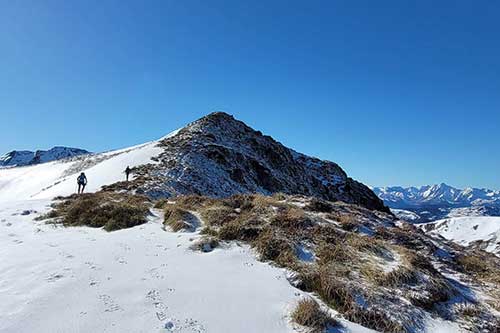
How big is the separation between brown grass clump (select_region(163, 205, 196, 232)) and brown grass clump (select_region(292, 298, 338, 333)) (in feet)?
19.5

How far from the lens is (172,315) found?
4871mm

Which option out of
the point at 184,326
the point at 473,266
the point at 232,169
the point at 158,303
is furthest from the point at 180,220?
the point at 232,169

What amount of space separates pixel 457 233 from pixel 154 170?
153542mm

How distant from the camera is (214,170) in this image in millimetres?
41812

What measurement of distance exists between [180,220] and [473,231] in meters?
165

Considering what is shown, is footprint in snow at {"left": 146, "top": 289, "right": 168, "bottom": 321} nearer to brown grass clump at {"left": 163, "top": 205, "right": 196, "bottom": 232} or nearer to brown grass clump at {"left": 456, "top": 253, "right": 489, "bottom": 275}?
brown grass clump at {"left": 163, "top": 205, "right": 196, "bottom": 232}

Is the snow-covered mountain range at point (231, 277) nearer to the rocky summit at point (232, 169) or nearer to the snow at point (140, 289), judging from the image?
the snow at point (140, 289)

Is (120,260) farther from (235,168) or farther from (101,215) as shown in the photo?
(235,168)

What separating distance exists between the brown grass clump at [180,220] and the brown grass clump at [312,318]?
594cm

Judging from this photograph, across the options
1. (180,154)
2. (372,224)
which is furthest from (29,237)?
(180,154)

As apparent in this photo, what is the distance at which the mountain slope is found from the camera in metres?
34.2

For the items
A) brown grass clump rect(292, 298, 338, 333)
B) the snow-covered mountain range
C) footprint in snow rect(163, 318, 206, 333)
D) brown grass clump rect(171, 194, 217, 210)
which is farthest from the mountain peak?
brown grass clump rect(292, 298, 338, 333)

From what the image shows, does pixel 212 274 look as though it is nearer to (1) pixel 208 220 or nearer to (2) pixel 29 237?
(1) pixel 208 220

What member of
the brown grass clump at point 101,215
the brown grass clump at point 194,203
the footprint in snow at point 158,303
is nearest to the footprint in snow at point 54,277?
the footprint in snow at point 158,303
